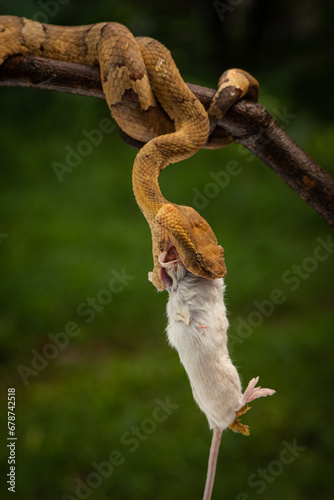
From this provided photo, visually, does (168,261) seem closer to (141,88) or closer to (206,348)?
Answer: (206,348)

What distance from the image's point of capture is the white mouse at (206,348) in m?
0.82

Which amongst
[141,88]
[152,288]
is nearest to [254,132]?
[141,88]

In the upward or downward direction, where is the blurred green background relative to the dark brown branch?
downward

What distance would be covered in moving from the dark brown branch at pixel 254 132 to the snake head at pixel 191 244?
35 cm

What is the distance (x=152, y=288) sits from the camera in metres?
2.74

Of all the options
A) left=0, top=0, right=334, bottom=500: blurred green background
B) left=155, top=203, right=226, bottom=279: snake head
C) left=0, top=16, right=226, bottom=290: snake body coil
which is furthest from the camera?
left=0, top=0, right=334, bottom=500: blurred green background

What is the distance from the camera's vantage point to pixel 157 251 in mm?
860

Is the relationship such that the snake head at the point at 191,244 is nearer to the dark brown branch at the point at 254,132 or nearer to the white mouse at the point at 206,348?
Result: the white mouse at the point at 206,348

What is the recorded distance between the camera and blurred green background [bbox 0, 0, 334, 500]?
6.76 ft

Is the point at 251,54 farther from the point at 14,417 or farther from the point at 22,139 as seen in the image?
the point at 14,417

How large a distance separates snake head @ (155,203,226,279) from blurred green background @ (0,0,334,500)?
→ 1435 mm

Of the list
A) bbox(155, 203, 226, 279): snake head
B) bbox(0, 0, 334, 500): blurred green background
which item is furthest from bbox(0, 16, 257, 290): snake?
bbox(0, 0, 334, 500): blurred green background

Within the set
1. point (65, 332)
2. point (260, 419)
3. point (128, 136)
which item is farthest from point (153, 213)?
point (65, 332)

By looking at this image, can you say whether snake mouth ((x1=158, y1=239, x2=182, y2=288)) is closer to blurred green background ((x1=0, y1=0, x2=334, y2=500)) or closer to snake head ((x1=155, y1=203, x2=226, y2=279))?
snake head ((x1=155, y1=203, x2=226, y2=279))
